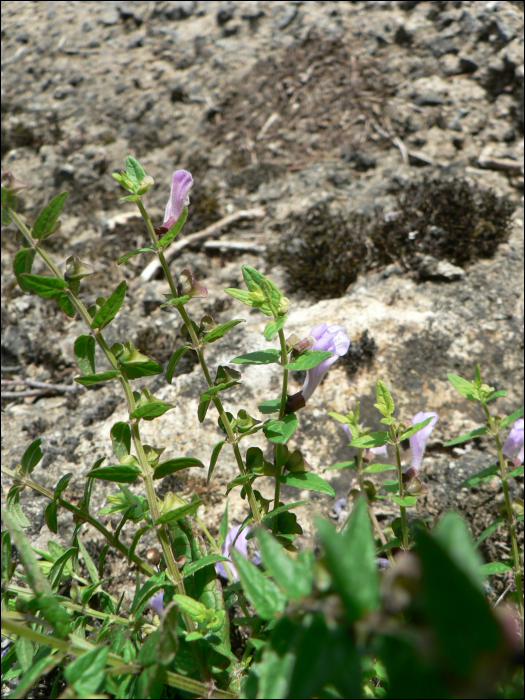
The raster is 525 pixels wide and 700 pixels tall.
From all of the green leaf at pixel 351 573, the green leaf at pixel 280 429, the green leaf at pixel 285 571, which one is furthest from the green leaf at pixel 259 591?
the green leaf at pixel 280 429

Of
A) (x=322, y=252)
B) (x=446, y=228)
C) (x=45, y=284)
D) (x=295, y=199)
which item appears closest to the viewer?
(x=45, y=284)

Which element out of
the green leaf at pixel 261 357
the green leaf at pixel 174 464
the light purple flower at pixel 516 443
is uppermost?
the green leaf at pixel 261 357

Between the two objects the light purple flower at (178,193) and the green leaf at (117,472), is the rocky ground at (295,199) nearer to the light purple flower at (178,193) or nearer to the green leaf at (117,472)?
the green leaf at (117,472)

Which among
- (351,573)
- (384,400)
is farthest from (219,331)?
(351,573)

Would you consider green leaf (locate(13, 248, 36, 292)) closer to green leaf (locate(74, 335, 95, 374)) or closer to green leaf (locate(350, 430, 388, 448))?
green leaf (locate(74, 335, 95, 374))

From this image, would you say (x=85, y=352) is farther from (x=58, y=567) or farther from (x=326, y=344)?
(x=326, y=344)

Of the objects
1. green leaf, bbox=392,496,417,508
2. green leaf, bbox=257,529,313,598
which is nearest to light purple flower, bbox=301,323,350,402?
green leaf, bbox=392,496,417,508

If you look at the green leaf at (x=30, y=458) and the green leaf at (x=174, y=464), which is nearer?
the green leaf at (x=174, y=464)
